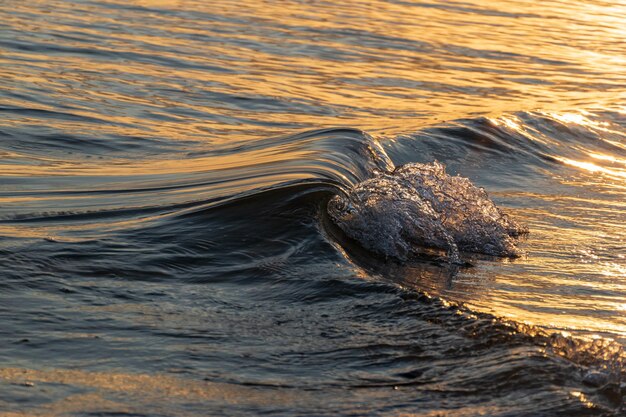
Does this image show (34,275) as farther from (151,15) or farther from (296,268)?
(151,15)

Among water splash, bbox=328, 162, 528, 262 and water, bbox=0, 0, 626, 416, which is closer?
water, bbox=0, 0, 626, 416

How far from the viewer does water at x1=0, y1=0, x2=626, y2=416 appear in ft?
13.1

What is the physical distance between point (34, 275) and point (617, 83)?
38.8 feet

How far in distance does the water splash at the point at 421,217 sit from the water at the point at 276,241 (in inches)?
4.8

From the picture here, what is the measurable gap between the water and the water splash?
0.40 feet

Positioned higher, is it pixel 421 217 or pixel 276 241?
pixel 421 217

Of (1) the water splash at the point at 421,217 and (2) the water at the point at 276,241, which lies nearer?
(2) the water at the point at 276,241

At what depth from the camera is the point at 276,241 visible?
5.84m

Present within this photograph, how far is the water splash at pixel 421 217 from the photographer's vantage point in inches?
240

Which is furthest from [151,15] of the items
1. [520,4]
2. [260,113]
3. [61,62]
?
[520,4]

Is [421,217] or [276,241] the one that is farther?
[421,217]

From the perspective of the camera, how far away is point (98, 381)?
12.7ft

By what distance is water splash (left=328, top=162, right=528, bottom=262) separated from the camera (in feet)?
20.0

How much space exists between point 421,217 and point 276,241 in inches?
40.1
